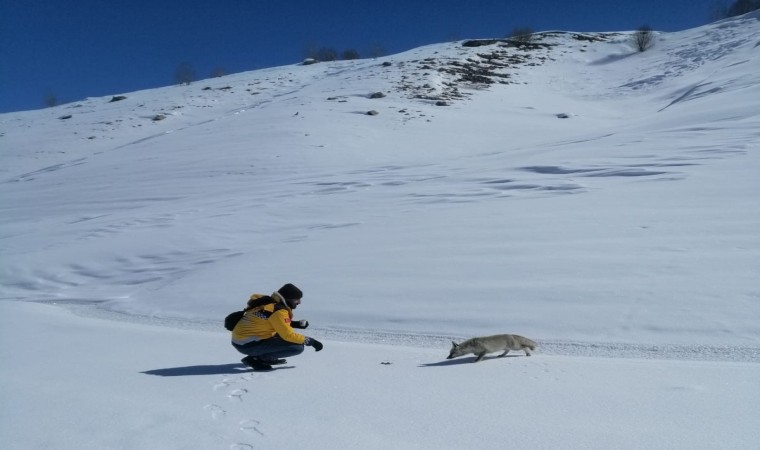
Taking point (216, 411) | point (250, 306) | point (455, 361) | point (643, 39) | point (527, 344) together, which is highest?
point (643, 39)

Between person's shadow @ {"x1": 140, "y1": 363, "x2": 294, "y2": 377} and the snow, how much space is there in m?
0.03

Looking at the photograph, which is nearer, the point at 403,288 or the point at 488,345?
the point at 488,345

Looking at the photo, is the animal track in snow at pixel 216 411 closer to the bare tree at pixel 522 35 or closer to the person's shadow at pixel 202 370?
the person's shadow at pixel 202 370

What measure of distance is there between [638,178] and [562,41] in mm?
48441

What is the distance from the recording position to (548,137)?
23.5 meters

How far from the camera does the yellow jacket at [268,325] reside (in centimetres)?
427

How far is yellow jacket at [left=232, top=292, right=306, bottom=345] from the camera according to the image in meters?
4.27

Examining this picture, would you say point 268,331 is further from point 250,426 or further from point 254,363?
point 250,426

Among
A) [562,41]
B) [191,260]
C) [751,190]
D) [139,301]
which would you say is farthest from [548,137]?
[562,41]

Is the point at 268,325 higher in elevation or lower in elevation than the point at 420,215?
lower

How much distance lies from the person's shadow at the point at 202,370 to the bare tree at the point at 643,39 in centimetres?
5175

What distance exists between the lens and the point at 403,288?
707 centimetres

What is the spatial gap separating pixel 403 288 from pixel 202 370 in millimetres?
3231

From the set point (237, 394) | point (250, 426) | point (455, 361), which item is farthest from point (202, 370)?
point (455, 361)
